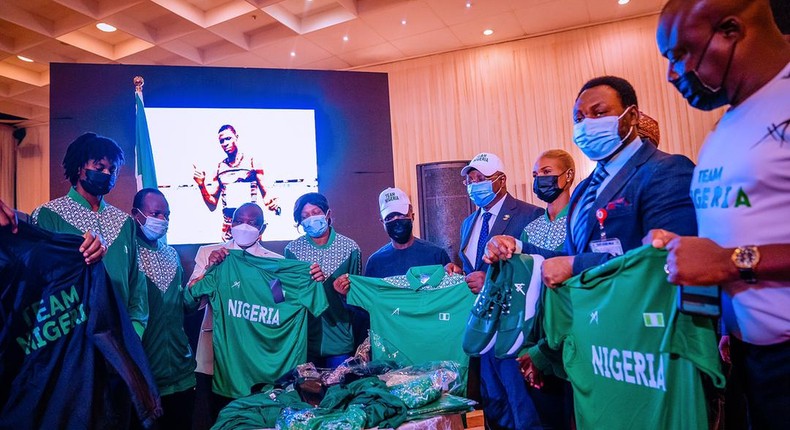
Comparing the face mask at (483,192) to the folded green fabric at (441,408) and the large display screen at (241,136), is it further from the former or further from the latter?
the large display screen at (241,136)

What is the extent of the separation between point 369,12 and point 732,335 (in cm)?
607

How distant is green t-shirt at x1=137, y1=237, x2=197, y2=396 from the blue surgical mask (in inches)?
2.3

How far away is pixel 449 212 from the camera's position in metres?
7.03

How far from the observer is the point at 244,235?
11.9 feet

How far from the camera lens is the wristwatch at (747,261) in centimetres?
110

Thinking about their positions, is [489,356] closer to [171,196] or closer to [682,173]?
[682,173]

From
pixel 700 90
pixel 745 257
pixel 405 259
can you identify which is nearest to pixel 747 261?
pixel 745 257

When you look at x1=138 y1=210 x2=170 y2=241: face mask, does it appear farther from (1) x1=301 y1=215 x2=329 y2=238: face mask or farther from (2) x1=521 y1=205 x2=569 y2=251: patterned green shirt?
(2) x1=521 y1=205 x2=569 y2=251: patterned green shirt

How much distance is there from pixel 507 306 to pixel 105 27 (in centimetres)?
676

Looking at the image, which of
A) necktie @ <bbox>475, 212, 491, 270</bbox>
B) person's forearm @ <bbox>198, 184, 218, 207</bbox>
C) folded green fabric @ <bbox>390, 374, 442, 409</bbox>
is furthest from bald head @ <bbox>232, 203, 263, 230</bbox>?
folded green fabric @ <bbox>390, 374, 442, 409</bbox>

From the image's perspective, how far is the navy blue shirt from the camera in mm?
3424

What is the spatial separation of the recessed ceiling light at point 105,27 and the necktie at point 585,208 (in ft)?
21.7

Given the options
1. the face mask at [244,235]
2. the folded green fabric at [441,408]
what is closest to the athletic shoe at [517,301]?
the folded green fabric at [441,408]

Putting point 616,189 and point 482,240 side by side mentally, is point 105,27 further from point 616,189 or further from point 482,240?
point 616,189
